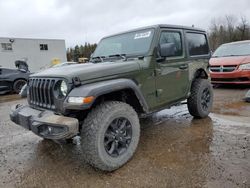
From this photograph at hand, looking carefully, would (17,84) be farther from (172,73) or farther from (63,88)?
(63,88)

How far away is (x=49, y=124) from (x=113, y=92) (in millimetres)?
928

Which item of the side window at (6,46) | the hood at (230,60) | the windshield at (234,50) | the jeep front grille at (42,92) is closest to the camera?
the jeep front grille at (42,92)

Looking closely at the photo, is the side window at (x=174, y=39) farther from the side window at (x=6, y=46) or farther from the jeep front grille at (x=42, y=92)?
the side window at (x=6, y=46)

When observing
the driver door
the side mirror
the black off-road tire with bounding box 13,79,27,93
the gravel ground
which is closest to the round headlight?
the gravel ground

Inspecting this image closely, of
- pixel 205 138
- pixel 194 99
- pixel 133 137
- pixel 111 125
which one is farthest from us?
pixel 194 99

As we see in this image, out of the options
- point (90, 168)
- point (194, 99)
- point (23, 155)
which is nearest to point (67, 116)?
point (90, 168)

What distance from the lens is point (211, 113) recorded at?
5.73m

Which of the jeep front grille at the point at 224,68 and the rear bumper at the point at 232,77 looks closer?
the rear bumper at the point at 232,77

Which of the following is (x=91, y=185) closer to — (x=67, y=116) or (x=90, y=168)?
(x=90, y=168)

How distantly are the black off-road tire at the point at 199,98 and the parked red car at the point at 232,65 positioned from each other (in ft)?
11.3

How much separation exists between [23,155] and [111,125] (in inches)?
65.0

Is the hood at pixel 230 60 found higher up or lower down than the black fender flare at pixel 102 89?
higher up

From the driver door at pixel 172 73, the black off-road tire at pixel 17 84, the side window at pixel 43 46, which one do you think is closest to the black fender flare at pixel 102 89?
the driver door at pixel 172 73

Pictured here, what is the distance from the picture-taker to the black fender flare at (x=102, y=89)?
2820 mm
